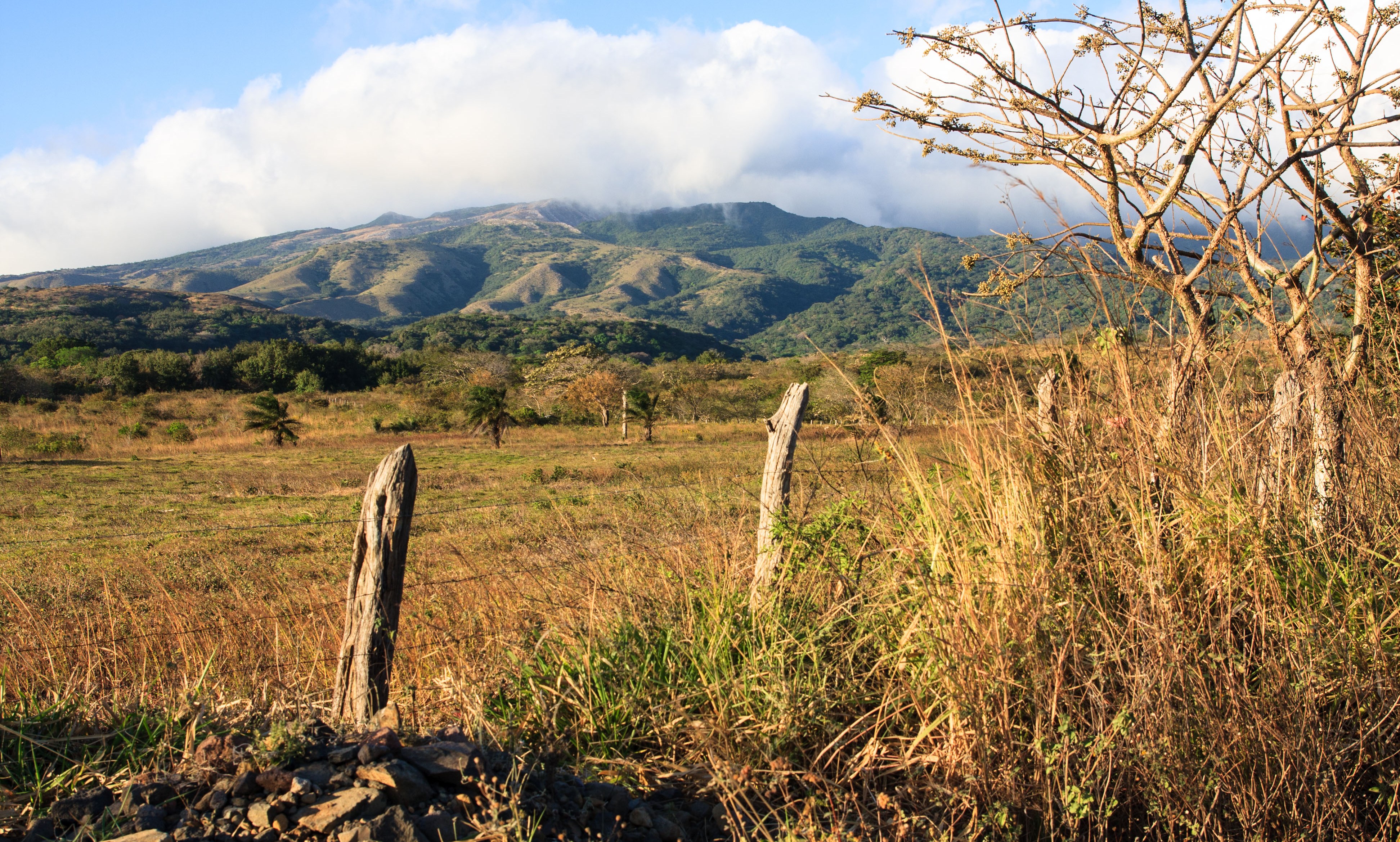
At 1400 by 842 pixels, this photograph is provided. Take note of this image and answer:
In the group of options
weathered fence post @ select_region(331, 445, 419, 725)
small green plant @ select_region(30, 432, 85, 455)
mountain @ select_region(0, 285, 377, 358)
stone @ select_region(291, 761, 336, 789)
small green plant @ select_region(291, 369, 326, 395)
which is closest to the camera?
stone @ select_region(291, 761, 336, 789)

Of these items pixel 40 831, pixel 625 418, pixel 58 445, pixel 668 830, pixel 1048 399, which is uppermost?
pixel 1048 399

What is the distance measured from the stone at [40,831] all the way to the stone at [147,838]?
8.0 inches

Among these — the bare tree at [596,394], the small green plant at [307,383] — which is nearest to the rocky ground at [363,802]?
the bare tree at [596,394]

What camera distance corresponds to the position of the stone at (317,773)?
2170 mm

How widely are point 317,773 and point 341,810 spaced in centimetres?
21

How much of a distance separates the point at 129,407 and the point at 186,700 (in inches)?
1890

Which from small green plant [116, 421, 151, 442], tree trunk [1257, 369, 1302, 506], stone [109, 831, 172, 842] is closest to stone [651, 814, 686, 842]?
stone [109, 831, 172, 842]

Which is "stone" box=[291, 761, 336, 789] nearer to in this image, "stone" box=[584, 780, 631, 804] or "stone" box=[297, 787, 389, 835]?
"stone" box=[297, 787, 389, 835]

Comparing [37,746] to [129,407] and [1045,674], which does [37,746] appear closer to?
[1045,674]

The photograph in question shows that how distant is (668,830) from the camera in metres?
2.34

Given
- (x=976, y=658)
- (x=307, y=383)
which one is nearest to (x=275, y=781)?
(x=976, y=658)

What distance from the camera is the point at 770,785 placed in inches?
91.8

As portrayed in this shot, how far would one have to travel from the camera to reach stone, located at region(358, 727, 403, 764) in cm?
224

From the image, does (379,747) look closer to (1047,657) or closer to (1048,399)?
(1047,657)
